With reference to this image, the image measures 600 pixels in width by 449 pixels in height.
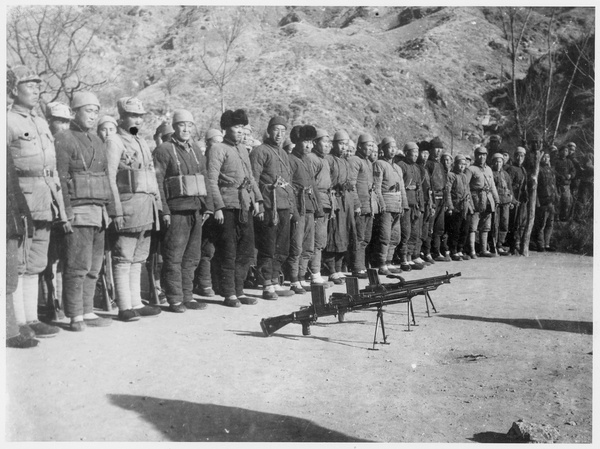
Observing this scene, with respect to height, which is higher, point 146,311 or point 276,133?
point 276,133

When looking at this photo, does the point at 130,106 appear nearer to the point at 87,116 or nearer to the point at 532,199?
A: the point at 87,116

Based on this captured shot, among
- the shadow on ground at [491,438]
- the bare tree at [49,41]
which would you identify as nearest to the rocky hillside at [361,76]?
the bare tree at [49,41]

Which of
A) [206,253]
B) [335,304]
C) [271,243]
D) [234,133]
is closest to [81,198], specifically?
[206,253]

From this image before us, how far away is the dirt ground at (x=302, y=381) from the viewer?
12.0 feet

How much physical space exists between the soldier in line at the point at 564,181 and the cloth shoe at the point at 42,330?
10649 millimetres

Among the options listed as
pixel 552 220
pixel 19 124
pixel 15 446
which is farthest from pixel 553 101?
pixel 15 446

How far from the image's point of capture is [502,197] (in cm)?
1181

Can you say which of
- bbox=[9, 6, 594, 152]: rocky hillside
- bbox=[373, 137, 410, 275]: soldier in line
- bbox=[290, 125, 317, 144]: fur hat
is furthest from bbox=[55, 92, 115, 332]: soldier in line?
bbox=[9, 6, 594, 152]: rocky hillside

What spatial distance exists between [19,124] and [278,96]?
22.8 m

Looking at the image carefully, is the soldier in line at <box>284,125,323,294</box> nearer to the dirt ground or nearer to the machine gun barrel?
the dirt ground

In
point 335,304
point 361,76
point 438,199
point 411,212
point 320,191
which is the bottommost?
point 335,304

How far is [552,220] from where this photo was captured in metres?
12.4

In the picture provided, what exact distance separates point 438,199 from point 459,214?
59cm

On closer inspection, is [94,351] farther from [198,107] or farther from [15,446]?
[198,107]
